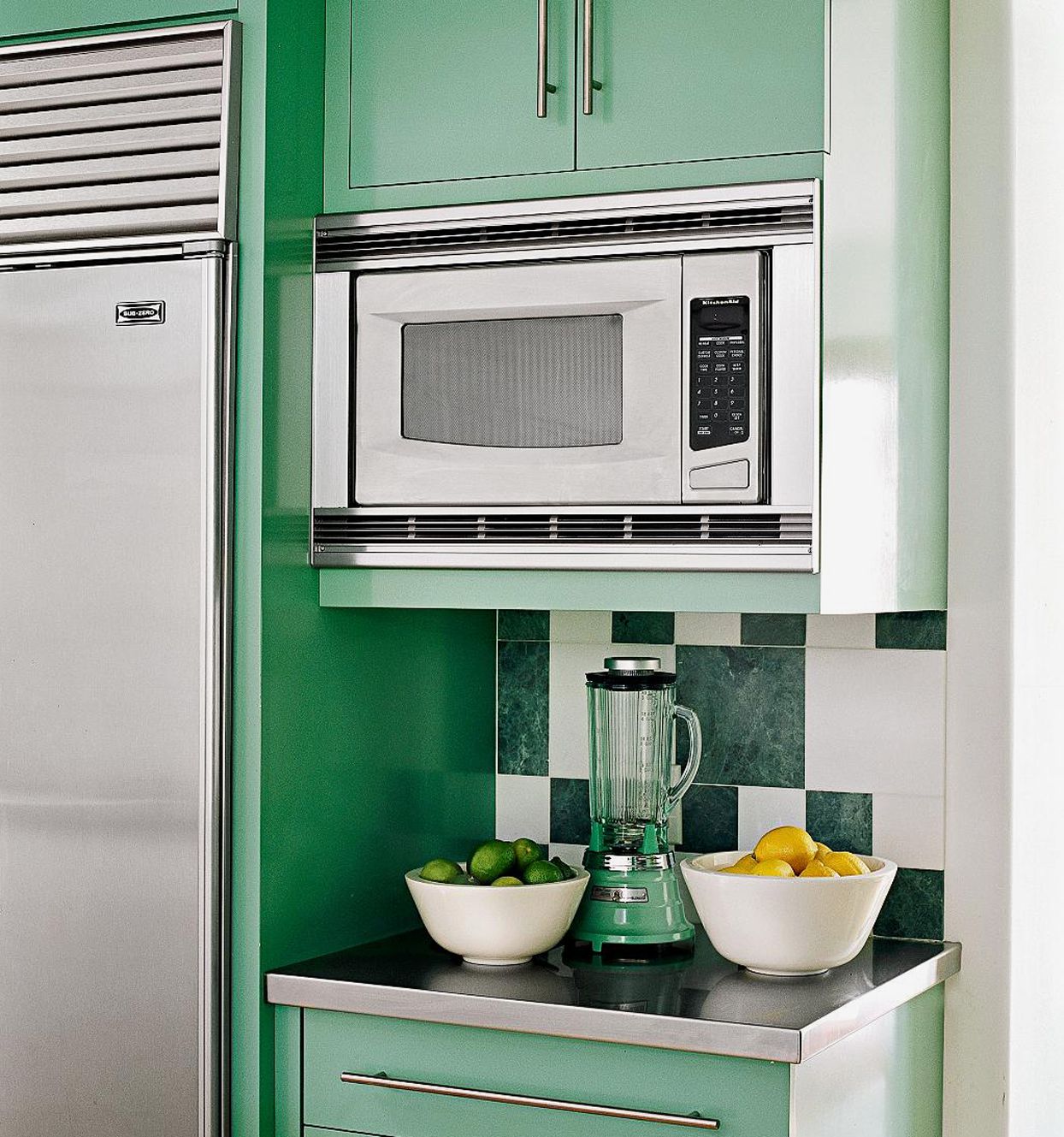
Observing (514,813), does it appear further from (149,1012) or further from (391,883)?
(149,1012)

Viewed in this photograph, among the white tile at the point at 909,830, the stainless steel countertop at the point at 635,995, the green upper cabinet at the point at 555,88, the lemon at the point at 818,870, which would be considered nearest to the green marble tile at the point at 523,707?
the stainless steel countertop at the point at 635,995

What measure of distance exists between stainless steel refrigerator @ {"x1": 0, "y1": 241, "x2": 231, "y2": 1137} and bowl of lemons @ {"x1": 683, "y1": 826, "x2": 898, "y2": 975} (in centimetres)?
64

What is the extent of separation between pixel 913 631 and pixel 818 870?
18.9 inches

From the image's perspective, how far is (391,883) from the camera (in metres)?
2.48

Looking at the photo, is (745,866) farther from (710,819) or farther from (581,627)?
(581,627)

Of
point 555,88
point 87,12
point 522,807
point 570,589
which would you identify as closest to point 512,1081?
point 570,589

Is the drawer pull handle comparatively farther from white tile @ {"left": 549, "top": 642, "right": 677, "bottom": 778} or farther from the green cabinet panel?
the green cabinet panel

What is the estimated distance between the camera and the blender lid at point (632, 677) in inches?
91.3

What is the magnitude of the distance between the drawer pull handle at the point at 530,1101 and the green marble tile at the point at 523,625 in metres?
0.82

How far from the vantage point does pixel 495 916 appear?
2195mm

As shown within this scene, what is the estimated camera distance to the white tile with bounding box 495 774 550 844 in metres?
2.73

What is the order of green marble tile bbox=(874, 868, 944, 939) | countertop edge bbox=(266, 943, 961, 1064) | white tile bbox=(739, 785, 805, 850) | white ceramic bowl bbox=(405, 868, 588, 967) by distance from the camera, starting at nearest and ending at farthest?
countertop edge bbox=(266, 943, 961, 1064), white ceramic bowl bbox=(405, 868, 588, 967), green marble tile bbox=(874, 868, 944, 939), white tile bbox=(739, 785, 805, 850)

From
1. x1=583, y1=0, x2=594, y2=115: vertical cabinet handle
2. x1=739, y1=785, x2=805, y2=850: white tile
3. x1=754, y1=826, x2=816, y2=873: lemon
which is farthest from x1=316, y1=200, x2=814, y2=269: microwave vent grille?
x1=739, y1=785, x2=805, y2=850: white tile

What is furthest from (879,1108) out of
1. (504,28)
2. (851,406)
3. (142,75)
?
(142,75)
